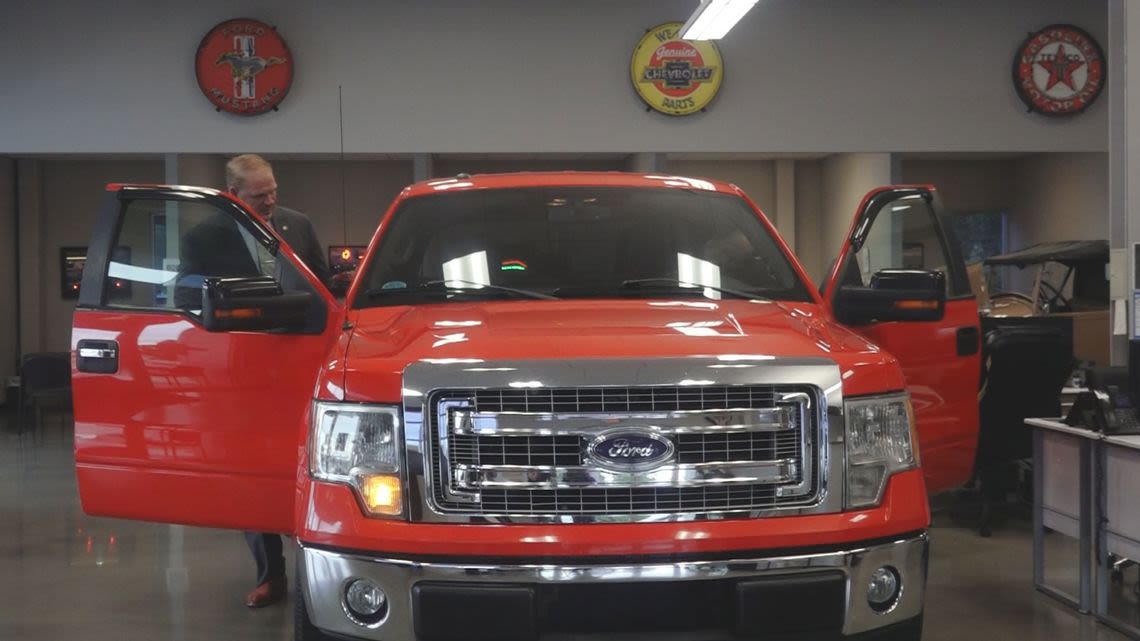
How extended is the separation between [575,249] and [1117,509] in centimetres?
232

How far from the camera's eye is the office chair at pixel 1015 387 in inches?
229

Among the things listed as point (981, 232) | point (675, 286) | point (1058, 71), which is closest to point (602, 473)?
point (675, 286)

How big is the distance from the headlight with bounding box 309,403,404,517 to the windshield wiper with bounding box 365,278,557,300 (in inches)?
29.1

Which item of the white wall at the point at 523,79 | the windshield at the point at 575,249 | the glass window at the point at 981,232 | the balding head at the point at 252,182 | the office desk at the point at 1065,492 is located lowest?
the office desk at the point at 1065,492

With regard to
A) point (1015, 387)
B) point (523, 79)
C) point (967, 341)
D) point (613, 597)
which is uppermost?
point (523, 79)

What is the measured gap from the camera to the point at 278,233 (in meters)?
4.70

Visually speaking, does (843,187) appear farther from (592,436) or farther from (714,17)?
(592,436)

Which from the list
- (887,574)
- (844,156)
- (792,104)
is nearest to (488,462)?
(887,574)

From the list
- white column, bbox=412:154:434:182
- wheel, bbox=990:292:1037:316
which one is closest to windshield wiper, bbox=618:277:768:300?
wheel, bbox=990:292:1037:316

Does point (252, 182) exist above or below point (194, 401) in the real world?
above

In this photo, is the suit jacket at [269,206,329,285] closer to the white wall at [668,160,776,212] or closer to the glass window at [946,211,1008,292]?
the white wall at [668,160,776,212]

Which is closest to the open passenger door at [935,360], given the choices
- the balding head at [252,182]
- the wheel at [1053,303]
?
the balding head at [252,182]

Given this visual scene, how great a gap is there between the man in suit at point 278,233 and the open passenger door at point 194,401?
1.13 metres

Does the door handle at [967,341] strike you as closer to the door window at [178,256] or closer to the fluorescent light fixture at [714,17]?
the door window at [178,256]
